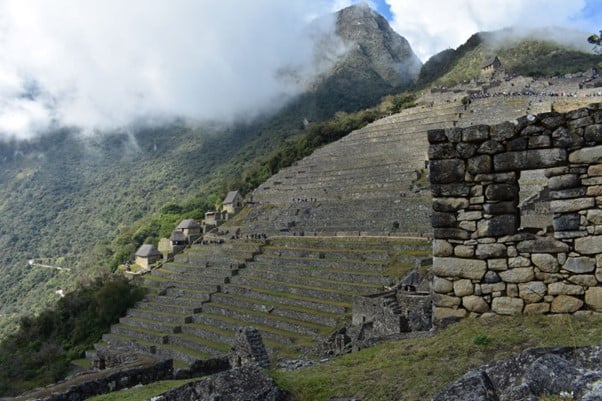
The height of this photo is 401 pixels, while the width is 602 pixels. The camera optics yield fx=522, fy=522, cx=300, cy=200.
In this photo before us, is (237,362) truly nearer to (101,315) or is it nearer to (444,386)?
(444,386)

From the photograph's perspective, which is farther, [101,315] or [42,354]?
[101,315]

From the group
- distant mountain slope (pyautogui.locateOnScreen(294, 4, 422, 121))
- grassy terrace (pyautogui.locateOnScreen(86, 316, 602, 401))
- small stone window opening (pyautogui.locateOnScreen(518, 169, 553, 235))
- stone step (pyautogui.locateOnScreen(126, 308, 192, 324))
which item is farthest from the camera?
distant mountain slope (pyautogui.locateOnScreen(294, 4, 422, 121))

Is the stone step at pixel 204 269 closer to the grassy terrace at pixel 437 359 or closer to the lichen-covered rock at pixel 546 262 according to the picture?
the grassy terrace at pixel 437 359

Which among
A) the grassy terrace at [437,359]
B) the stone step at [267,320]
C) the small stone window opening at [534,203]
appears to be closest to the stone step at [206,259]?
the stone step at [267,320]

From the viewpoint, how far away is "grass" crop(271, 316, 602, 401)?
3658mm

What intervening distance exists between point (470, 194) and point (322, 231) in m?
26.7

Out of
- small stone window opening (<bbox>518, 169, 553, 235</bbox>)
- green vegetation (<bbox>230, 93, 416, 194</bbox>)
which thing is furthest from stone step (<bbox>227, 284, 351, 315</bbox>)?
green vegetation (<bbox>230, 93, 416, 194</bbox>)

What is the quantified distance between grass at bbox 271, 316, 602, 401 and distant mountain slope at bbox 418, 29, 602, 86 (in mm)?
65858

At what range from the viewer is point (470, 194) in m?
4.64

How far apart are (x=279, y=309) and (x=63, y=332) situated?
704 inches

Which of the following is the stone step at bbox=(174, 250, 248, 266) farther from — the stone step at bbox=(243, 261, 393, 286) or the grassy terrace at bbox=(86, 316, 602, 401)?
the grassy terrace at bbox=(86, 316, 602, 401)

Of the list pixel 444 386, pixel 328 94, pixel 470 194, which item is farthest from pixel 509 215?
pixel 328 94

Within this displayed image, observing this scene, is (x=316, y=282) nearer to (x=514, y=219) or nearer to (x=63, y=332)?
(x=63, y=332)

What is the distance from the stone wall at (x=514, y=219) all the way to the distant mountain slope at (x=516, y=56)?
65239mm
